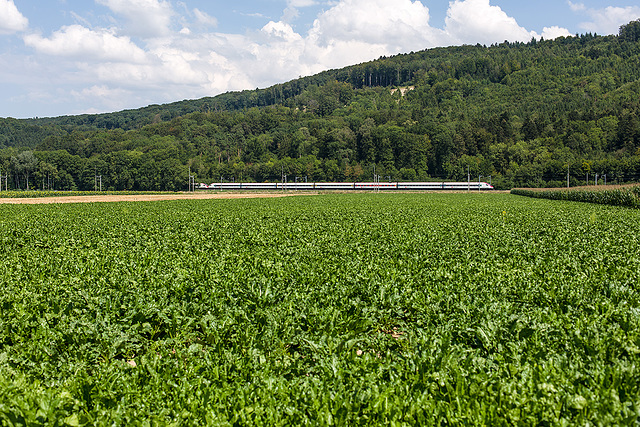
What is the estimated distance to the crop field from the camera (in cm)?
427

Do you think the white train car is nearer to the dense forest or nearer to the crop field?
the dense forest

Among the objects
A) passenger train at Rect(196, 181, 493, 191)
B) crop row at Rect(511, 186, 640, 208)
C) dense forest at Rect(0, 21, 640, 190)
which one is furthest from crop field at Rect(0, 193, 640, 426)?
dense forest at Rect(0, 21, 640, 190)

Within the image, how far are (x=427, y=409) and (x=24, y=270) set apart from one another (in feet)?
31.8

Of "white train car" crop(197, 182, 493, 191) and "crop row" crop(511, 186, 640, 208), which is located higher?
"white train car" crop(197, 182, 493, 191)

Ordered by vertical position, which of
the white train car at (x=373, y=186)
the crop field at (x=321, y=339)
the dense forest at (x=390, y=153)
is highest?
the dense forest at (x=390, y=153)

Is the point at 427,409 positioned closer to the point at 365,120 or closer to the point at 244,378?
the point at 244,378

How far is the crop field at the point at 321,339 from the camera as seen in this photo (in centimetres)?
427

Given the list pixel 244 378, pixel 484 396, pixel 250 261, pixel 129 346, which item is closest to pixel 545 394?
pixel 484 396

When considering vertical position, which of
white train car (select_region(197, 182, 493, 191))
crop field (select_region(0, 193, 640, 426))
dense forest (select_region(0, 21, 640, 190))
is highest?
dense forest (select_region(0, 21, 640, 190))

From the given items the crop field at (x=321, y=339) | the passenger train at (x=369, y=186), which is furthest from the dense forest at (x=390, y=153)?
the crop field at (x=321, y=339)

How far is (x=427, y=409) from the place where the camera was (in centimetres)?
425

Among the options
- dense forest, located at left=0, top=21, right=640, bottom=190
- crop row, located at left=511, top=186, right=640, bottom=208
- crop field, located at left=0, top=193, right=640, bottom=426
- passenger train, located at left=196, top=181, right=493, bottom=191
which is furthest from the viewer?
dense forest, located at left=0, top=21, right=640, bottom=190

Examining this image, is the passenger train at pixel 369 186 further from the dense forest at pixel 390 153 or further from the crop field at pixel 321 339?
the crop field at pixel 321 339

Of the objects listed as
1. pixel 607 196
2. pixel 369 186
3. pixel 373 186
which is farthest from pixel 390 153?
pixel 607 196
